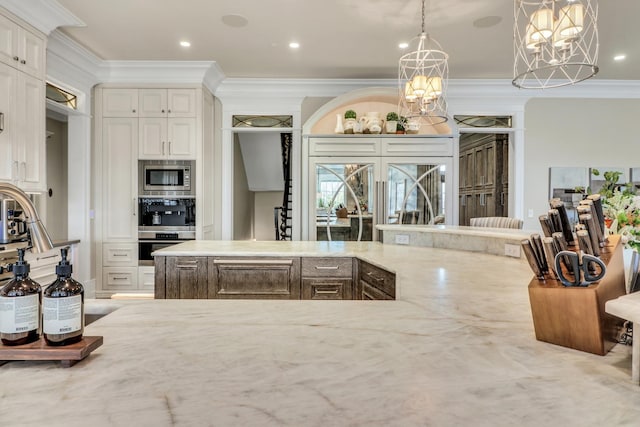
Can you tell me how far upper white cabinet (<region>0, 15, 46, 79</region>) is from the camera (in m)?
2.84

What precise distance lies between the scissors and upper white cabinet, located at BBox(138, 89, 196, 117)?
4.34 metres

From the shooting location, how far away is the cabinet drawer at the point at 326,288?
2.73 meters

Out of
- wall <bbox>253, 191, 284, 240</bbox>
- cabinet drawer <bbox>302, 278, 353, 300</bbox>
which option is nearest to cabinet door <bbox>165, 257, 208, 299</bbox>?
cabinet drawer <bbox>302, 278, 353, 300</bbox>

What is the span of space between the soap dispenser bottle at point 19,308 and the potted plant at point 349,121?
4163 millimetres

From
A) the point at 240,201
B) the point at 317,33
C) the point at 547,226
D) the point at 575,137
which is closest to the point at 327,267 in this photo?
the point at 547,226

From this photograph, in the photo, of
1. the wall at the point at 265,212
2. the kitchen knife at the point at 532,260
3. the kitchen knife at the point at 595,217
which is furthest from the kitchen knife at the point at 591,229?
the wall at the point at 265,212

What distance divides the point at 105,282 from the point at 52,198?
1760mm

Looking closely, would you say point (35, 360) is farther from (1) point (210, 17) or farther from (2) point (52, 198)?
(2) point (52, 198)

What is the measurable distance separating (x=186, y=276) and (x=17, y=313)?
203 cm

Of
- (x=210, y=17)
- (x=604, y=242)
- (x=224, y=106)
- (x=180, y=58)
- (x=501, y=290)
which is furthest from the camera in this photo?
(x=224, y=106)

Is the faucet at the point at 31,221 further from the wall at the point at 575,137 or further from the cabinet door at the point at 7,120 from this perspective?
the wall at the point at 575,137

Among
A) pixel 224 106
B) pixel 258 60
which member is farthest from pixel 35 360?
pixel 224 106

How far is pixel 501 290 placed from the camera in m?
1.52

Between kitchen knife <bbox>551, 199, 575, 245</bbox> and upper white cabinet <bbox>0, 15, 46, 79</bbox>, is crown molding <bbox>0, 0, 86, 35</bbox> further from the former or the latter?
kitchen knife <bbox>551, 199, 575, 245</bbox>
